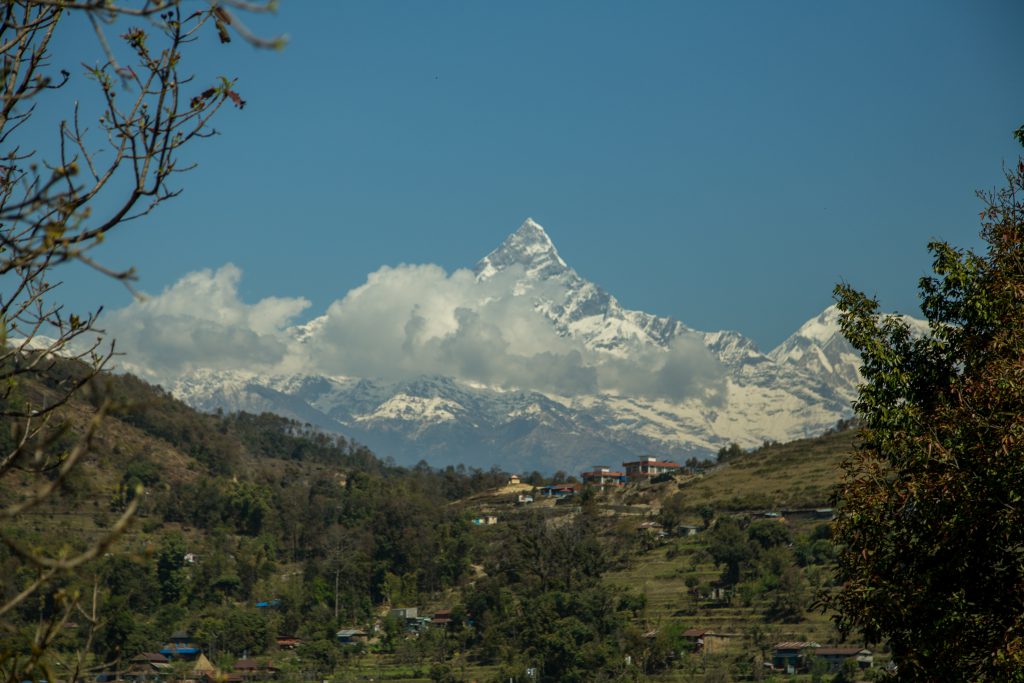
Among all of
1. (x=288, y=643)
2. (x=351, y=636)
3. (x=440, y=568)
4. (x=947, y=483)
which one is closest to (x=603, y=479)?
(x=440, y=568)

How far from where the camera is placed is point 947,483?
9242mm

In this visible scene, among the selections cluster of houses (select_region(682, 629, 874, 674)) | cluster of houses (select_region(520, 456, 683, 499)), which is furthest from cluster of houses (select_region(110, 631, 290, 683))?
cluster of houses (select_region(520, 456, 683, 499))

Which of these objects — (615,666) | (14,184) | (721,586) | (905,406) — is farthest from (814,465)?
(14,184)

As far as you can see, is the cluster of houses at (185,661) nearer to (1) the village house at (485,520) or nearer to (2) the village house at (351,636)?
(2) the village house at (351,636)

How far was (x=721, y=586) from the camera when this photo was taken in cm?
6072

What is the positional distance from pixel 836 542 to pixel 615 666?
37074 mm

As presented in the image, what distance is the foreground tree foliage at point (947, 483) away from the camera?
358 inches

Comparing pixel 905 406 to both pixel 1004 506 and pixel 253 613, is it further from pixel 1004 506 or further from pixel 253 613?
pixel 253 613

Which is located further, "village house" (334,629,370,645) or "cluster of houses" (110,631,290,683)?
"village house" (334,629,370,645)

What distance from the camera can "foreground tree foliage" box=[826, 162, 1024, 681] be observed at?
9.09 metres

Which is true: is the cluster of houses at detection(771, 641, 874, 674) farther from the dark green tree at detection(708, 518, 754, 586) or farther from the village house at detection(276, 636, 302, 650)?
the village house at detection(276, 636, 302, 650)

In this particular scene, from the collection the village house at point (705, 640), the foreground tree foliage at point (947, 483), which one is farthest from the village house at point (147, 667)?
the foreground tree foliage at point (947, 483)

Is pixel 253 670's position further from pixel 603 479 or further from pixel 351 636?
pixel 603 479

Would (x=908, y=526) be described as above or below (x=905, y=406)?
below
